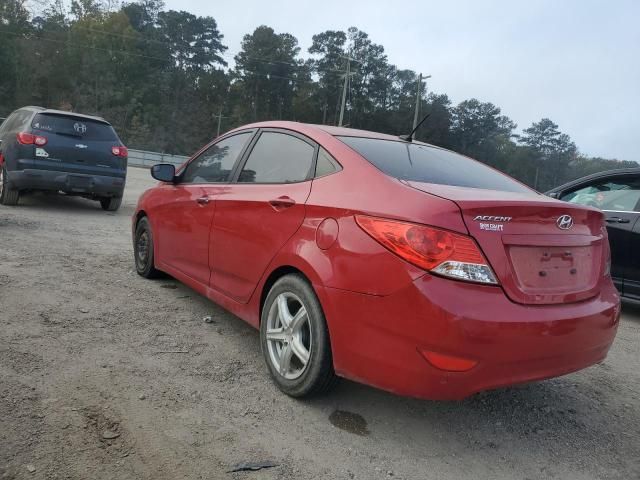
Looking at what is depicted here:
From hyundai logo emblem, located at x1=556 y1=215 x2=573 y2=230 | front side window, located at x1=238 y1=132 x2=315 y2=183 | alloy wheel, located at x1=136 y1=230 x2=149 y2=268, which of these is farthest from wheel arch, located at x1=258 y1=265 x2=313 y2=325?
alloy wheel, located at x1=136 y1=230 x2=149 y2=268

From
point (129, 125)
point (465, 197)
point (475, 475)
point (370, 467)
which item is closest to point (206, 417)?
point (370, 467)

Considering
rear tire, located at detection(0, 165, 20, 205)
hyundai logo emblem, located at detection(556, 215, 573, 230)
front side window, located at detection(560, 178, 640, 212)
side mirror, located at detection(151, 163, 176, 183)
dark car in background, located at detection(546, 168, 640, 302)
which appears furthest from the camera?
rear tire, located at detection(0, 165, 20, 205)

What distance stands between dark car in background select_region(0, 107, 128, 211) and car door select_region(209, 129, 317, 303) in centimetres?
571

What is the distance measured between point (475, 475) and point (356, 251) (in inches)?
45.2

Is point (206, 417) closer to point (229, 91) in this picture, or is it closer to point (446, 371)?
point (446, 371)

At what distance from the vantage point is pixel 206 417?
2652mm

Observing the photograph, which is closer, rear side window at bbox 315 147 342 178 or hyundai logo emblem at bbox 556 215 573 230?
hyundai logo emblem at bbox 556 215 573 230

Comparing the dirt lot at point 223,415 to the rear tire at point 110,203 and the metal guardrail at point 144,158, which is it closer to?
the rear tire at point 110,203

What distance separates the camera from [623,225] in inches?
218

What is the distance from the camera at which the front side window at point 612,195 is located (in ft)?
18.5

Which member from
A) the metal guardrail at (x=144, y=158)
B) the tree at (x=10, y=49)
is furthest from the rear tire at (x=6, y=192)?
the tree at (x=10, y=49)

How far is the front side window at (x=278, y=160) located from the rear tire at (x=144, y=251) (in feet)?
5.38

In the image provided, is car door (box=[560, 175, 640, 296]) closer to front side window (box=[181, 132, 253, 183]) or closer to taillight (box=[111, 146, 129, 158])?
front side window (box=[181, 132, 253, 183])

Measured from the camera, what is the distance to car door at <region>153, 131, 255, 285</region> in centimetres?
388
